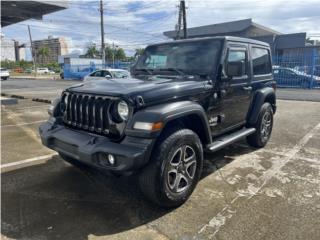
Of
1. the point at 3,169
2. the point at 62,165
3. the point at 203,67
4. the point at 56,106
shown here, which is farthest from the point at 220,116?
the point at 3,169

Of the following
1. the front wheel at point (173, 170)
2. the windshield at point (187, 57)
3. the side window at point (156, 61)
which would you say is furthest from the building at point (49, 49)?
the front wheel at point (173, 170)

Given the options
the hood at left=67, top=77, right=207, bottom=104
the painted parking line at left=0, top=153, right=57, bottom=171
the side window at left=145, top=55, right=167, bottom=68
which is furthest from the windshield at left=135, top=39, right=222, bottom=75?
the painted parking line at left=0, top=153, right=57, bottom=171

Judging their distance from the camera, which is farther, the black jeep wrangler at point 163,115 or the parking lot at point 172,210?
the black jeep wrangler at point 163,115

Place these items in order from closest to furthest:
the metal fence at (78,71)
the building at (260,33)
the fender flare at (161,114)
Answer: the fender flare at (161,114) → the building at (260,33) → the metal fence at (78,71)

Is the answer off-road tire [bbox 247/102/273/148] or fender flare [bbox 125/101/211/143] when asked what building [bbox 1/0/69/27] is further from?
fender flare [bbox 125/101/211/143]

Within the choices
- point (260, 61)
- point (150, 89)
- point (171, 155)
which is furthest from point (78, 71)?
point (171, 155)

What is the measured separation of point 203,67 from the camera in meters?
3.89

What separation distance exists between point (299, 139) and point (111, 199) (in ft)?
14.7

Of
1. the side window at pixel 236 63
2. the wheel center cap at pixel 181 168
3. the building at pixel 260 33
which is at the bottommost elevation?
the wheel center cap at pixel 181 168

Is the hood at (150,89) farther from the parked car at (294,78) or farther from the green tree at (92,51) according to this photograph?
the green tree at (92,51)

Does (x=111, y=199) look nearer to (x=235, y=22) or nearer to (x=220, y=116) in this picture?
(x=220, y=116)

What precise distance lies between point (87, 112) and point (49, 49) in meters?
114

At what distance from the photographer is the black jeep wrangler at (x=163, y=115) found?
2844 mm

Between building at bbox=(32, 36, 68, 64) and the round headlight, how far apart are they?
99.9 m
